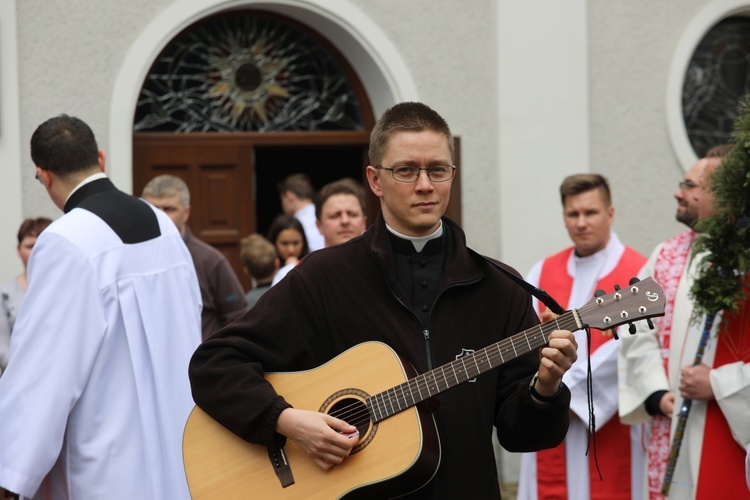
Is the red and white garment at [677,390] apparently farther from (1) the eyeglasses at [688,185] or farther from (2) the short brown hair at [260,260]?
(2) the short brown hair at [260,260]

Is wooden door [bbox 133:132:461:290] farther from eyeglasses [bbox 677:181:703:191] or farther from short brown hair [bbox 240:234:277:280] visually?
eyeglasses [bbox 677:181:703:191]

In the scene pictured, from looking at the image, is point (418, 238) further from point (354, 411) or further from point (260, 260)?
point (260, 260)

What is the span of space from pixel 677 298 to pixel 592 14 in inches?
161

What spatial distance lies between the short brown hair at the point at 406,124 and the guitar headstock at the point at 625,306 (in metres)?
0.66

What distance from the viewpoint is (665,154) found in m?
9.39

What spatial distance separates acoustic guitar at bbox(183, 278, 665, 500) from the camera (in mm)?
3227

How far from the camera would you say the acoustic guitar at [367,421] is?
3227mm

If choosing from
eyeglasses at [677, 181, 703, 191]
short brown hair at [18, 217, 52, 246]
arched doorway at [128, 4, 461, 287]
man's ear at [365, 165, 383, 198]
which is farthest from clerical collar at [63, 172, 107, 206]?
arched doorway at [128, 4, 461, 287]

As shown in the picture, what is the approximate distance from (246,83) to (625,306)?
6.24 meters

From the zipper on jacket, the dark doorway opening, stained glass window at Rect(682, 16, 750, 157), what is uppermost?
stained glass window at Rect(682, 16, 750, 157)

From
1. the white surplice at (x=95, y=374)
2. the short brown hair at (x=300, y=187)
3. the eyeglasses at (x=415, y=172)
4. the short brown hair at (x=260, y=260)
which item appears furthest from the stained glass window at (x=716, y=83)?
the eyeglasses at (x=415, y=172)

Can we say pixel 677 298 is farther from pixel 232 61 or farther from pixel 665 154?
pixel 232 61

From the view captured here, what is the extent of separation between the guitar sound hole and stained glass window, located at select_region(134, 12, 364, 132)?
5.72 m

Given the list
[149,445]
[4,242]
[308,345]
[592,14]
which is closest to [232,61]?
[4,242]
